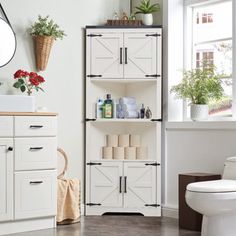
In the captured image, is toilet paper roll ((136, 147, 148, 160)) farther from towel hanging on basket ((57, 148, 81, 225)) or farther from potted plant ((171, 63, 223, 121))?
towel hanging on basket ((57, 148, 81, 225))

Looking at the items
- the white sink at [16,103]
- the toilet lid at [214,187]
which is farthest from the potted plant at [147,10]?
the toilet lid at [214,187]

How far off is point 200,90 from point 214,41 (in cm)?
52

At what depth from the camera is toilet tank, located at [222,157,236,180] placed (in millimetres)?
4281

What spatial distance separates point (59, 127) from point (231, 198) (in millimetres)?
1918

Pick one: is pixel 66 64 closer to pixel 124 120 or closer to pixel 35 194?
pixel 124 120

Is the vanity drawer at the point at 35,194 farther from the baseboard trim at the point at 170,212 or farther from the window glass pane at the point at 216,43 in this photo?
the window glass pane at the point at 216,43

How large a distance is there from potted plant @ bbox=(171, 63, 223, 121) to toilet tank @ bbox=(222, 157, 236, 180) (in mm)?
724

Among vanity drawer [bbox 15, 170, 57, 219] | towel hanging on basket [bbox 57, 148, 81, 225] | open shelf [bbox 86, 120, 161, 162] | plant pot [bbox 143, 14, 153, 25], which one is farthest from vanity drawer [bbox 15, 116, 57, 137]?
plant pot [bbox 143, 14, 153, 25]

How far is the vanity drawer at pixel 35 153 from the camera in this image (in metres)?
4.44

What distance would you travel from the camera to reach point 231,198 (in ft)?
12.7

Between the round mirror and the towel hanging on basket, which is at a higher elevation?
the round mirror

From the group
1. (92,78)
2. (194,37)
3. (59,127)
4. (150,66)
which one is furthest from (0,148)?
(194,37)

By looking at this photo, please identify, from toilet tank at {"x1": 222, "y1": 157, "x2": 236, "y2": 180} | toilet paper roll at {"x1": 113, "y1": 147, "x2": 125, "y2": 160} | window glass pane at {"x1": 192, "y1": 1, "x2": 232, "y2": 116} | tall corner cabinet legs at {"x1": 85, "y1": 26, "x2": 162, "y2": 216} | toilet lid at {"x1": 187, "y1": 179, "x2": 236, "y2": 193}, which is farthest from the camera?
toilet paper roll at {"x1": 113, "y1": 147, "x2": 125, "y2": 160}

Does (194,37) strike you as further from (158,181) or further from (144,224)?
(144,224)
